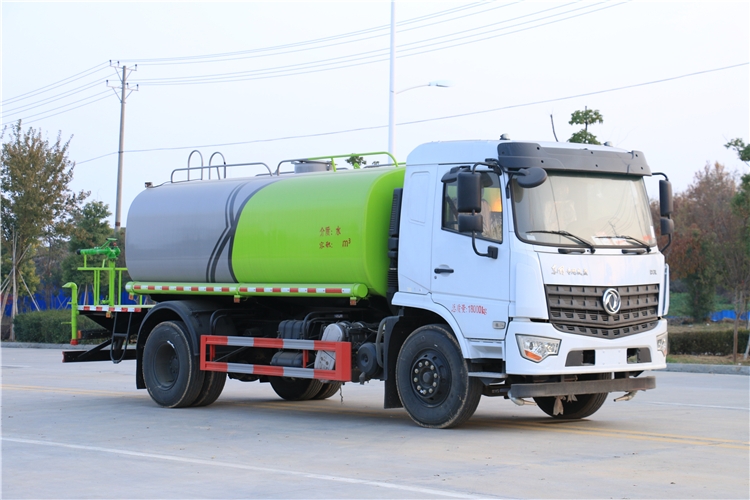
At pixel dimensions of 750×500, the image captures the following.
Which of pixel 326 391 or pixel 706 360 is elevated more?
pixel 706 360

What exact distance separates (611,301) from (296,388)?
6059mm

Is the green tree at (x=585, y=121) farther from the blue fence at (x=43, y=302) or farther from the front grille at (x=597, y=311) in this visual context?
the blue fence at (x=43, y=302)

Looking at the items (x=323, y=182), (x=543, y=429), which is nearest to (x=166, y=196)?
(x=323, y=182)

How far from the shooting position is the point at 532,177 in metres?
10.1

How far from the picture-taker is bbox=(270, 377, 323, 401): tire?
48.6 feet

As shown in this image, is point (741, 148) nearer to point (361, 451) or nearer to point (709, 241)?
point (709, 241)

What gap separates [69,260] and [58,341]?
5733 mm

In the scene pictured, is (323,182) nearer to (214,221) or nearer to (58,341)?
(214,221)

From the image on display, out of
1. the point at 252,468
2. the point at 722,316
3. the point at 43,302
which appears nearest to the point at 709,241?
the point at 722,316

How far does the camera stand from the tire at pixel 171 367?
44.5 ft

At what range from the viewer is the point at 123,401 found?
48.4ft

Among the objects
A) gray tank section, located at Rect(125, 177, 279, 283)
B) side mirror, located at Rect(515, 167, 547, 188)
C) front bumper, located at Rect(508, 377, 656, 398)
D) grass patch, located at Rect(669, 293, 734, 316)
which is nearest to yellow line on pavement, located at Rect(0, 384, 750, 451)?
front bumper, located at Rect(508, 377, 656, 398)

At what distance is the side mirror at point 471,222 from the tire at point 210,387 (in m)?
5.07

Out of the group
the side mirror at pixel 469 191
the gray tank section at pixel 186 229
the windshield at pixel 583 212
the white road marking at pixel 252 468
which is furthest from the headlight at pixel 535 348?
the gray tank section at pixel 186 229
